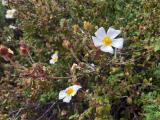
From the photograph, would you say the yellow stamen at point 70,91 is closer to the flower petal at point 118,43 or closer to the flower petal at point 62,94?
the flower petal at point 62,94

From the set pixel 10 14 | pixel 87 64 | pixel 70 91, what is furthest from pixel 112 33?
pixel 10 14

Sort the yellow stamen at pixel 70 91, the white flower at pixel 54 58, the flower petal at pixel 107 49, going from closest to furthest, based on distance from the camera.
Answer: the flower petal at pixel 107 49 → the yellow stamen at pixel 70 91 → the white flower at pixel 54 58

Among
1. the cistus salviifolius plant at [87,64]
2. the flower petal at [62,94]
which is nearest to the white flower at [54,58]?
the cistus salviifolius plant at [87,64]

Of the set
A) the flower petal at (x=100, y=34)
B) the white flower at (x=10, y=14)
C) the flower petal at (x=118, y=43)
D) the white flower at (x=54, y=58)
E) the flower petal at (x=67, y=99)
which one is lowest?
the flower petal at (x=67, y=99)

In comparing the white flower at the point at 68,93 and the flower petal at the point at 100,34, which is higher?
the flower petal at the point at 100,34

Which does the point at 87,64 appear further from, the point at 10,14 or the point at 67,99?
the point at 10,14

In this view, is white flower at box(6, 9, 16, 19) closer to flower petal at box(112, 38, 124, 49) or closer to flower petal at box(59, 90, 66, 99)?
flower petal at box(59, 90, 66, 99)

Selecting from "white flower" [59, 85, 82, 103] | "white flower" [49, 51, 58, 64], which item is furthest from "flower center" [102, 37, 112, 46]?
"white flower" [49, 51, 58, 64]

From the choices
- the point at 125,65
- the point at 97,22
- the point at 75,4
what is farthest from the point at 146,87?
the point at 75,4
